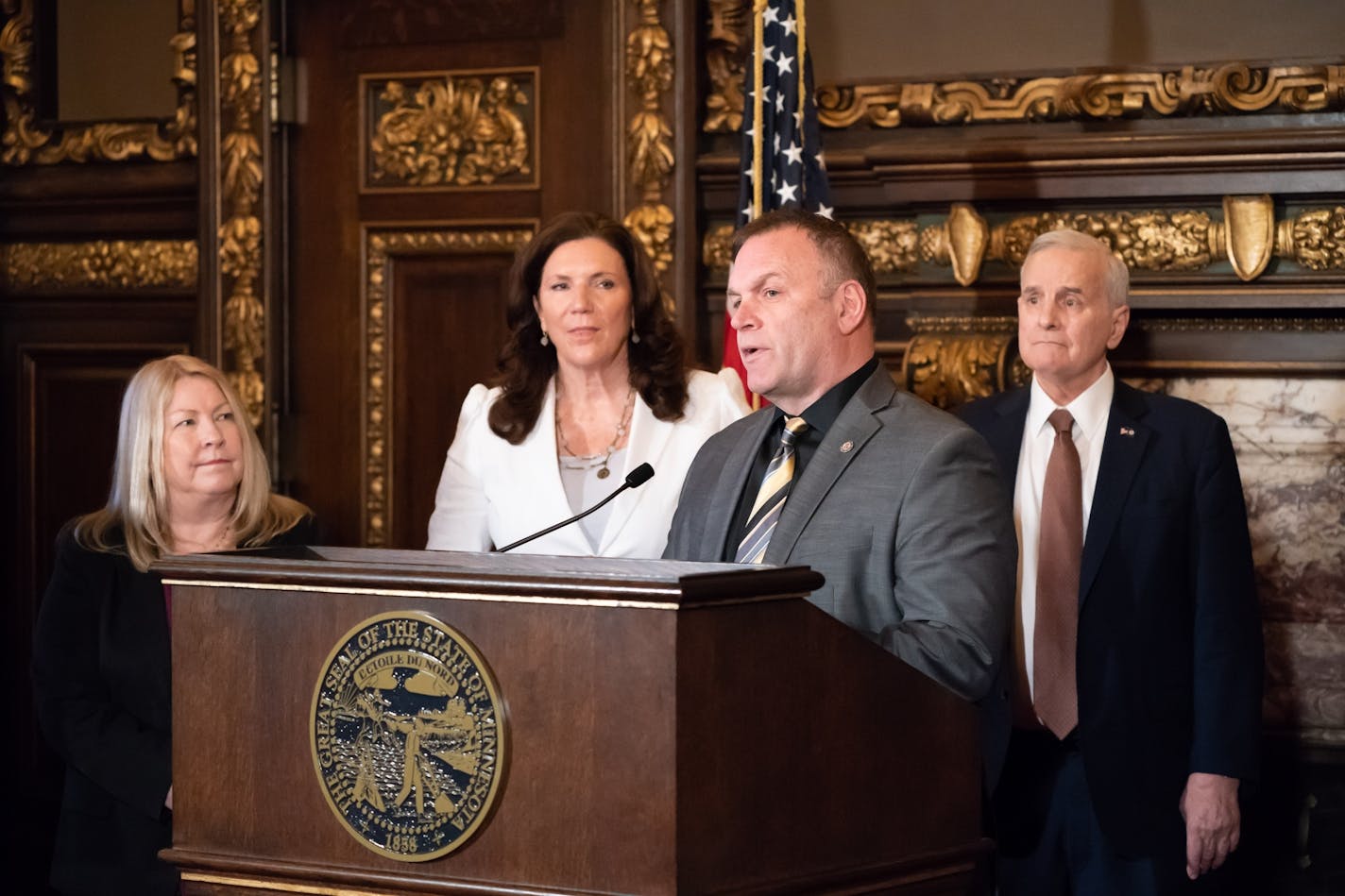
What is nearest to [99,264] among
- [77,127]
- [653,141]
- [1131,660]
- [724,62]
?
[77,127]

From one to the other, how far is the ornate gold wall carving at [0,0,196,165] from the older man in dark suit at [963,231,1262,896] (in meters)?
3.06

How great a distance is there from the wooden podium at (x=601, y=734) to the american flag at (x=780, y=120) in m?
2.40

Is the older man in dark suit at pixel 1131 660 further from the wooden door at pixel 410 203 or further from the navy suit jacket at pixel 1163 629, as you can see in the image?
the wooden door at pixel 410 203

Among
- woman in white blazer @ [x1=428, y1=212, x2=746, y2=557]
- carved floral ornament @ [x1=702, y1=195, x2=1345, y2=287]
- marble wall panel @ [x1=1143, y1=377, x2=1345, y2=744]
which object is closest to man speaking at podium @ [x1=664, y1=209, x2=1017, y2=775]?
woman in white blazer @ [x1=428, y1=212, x2=746, y2=557]

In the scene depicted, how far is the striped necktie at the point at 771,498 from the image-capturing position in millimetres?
2354

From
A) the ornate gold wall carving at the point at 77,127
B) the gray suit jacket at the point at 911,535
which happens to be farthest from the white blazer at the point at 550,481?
the ornate gold wall carving at the point at 77,127

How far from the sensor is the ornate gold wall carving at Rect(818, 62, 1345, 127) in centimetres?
420

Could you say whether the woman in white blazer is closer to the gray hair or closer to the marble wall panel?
the gray hair

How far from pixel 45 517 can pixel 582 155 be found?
205cm

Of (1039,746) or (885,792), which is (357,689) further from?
(1039,746)

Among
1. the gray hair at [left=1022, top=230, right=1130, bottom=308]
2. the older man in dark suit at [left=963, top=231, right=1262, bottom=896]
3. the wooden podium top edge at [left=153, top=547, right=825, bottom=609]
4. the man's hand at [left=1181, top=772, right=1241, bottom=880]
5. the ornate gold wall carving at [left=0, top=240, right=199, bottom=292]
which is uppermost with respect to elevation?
the ornate gold wall carving at [left=0, top=240, right=199, bottom=292]

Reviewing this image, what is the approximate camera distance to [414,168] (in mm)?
5051

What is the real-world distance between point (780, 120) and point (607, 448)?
1.25 m

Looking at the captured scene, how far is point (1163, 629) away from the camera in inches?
124
